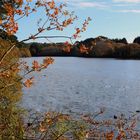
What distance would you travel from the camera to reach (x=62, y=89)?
176 feet

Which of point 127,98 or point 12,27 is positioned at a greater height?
point 12,27

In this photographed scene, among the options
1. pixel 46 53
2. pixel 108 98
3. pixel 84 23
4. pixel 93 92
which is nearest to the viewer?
pixel 84 23

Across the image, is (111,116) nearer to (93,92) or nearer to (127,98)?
(127,98)

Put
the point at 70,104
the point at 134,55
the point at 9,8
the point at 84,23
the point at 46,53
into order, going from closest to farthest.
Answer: the point at 9,8
the point at 84,23
the point at 70,104
the point at 134,55
the point at 46,53

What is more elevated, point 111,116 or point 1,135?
point 1,135

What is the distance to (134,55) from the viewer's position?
180m

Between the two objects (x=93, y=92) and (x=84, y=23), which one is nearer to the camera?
(x=84, y=23)

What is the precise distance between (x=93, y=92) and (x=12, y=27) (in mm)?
44009

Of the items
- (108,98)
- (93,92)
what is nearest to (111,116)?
(108,98)

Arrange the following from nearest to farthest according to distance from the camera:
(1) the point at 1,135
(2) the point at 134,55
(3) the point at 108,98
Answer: (1) the point at 1,135 < (3) the point at 108,98 < (2) the point at 134,55

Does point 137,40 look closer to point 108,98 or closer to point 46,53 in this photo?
point 46,53

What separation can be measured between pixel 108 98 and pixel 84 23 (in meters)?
38.4

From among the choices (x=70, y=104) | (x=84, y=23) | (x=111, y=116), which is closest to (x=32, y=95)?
(x=70, y=104)

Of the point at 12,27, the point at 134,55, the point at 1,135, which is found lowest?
the point at 134,55
